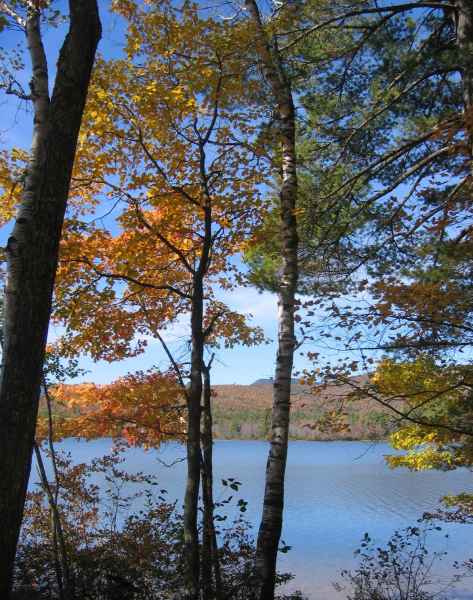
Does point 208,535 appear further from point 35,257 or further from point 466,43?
point 466,43

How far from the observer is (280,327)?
21.2 feet

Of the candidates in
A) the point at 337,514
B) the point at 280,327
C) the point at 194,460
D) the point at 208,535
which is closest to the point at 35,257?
the point at 280,327

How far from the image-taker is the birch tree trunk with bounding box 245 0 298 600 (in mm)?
5684

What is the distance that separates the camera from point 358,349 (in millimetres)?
6418

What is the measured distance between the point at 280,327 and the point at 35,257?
3.60 metres

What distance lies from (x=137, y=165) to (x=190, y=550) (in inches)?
203

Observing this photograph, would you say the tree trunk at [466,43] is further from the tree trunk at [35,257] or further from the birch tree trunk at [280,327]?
the tree trunk at [35,257]

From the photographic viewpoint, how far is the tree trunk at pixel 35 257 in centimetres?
319

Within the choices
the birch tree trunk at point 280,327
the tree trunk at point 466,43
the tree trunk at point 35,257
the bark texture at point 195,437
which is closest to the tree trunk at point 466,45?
the tree trunk at point 466,43

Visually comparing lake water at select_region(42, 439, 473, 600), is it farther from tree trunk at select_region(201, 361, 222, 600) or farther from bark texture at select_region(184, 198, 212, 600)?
bark texture at select_region(184, 198, 212, 600)

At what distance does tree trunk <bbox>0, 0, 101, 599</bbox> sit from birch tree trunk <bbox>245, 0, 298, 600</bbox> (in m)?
3.20

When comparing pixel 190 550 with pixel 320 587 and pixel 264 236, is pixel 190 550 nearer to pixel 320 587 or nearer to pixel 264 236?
pixel 264 236

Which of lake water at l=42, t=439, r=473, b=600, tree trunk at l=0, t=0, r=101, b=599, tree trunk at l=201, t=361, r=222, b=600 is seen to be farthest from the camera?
lake water at l=42, t=439, r=473, b=600

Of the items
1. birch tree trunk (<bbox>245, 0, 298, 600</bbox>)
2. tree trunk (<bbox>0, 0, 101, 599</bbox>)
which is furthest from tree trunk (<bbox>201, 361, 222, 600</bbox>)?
tree trunk (<bbox>0, 0, 101, 599</bbox>)
